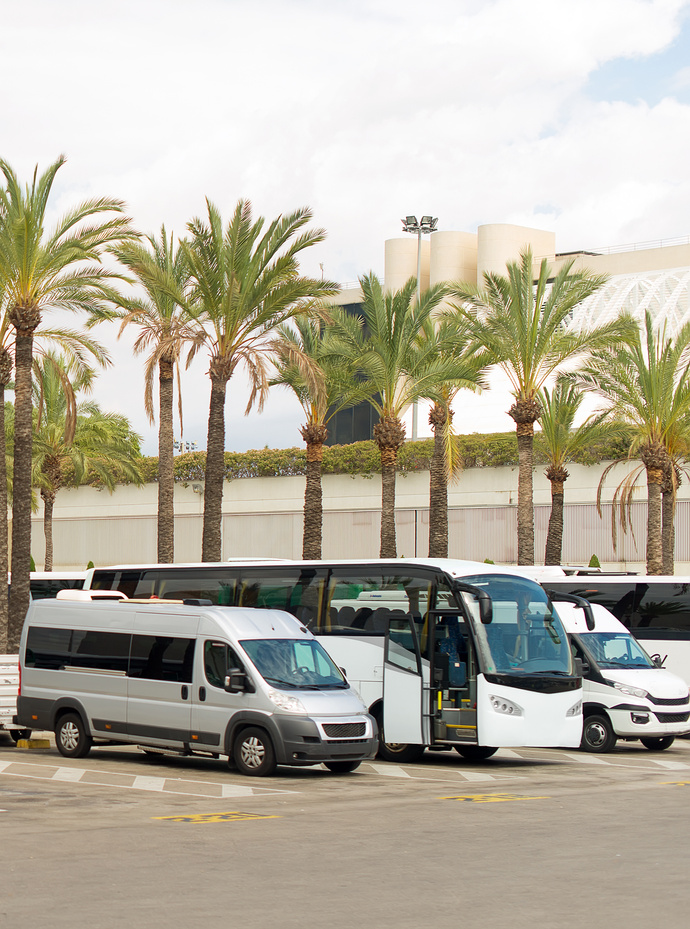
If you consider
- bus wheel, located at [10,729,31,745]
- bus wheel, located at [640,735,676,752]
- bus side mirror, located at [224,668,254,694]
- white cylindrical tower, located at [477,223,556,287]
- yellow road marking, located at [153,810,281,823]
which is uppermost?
white cylindrical tower, located at [477,223,556,287]

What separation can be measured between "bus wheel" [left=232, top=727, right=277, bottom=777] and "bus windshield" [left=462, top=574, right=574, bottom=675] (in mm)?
3510

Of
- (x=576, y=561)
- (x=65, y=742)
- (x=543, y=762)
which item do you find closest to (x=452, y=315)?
(x=576, y=561)

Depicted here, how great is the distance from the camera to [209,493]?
103 ft

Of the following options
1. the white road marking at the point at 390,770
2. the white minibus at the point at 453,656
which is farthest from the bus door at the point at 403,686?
the white road marking at the point at 390,770

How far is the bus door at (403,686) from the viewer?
17.7m

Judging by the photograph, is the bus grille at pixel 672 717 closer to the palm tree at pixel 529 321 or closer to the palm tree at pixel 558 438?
the palm tree at pixel 529 321

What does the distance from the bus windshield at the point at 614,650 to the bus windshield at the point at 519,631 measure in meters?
2.69

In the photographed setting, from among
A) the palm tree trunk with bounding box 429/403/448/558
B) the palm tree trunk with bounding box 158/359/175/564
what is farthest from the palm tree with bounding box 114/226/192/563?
the palm tree trunk with bounding box 429/403/448/558

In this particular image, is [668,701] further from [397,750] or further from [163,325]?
[163,325]

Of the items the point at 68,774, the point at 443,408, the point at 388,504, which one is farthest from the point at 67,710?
the point at 443,408

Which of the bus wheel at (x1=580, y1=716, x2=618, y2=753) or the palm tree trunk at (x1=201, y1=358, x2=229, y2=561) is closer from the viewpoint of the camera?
the bus wheel at (x1=580, y1=716, x2=618, y2=753)

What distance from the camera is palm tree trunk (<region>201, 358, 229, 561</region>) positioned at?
30266 mm

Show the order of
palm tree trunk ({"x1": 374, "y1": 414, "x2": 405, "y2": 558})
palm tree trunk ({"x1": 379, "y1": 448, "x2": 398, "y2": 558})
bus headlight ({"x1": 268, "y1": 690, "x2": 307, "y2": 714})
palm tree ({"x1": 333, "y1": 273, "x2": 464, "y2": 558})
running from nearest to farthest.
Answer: bus headlight ({"x1": 268, "y1": 690, "x2": 307, "y2": 714}) → palm tree ({"x1": 333, "y1": 273, "x2": 464, "y2": 558}) → palm tree trunk ({"x1": 374, "y1": 414, "x2": 405, "y2": 558}) → palm tree trunk ({"x1": 379, "y1": 448, "x2": 398, "y2": 558})

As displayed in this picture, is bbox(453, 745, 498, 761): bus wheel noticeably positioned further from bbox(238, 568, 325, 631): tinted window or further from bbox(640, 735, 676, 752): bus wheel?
bbox(640, 735, 676, 752): bus wheel
